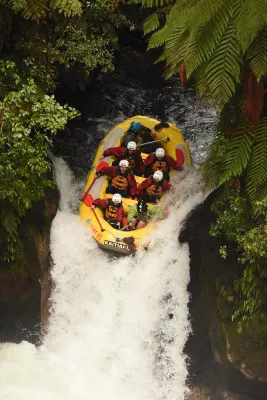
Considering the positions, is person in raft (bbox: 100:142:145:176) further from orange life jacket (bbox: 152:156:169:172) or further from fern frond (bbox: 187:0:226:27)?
fern frond (bbox: 187:0:226:27)

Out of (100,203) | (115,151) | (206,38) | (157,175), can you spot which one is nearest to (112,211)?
(100,203)

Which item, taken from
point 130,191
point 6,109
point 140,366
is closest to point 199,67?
point 6,109

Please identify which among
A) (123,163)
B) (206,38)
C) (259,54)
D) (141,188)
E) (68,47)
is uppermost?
(259,54)

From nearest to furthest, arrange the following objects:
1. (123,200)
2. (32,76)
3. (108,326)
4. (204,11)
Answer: (204,11) → (108,326) → (32,76) → (123,200)

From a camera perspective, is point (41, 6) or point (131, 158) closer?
point (41, 6)

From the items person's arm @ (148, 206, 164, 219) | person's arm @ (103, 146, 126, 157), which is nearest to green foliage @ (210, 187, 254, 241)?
person's arm @ (148, 206, 164, 219)

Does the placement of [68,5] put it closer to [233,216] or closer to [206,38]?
[206,38]
